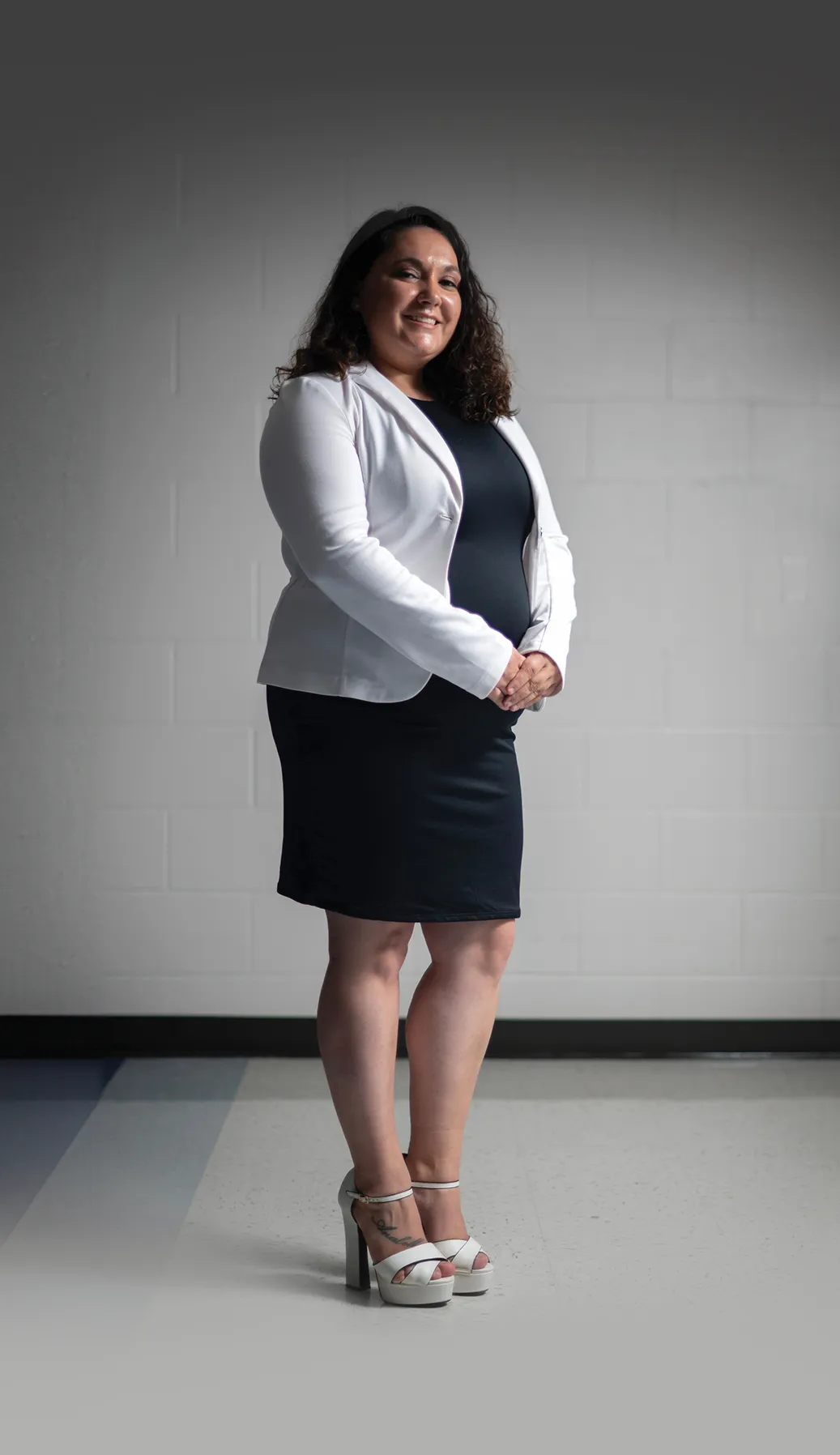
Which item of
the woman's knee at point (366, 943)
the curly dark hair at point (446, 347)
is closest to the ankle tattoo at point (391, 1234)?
the woman's knee at point (366, 943)

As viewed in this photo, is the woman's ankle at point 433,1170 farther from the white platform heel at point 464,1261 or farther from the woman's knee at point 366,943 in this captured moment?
the woman's knee at point 366,943

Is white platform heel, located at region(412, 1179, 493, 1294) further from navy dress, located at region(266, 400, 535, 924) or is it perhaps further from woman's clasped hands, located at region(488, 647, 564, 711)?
woman's clasped hands, located at region(488, 647, 564, 711)

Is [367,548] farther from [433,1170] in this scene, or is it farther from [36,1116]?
[36,1116]

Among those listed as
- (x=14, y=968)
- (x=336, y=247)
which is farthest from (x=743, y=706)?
(x=14, y=968)

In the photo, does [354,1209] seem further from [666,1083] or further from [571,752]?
[571,752]

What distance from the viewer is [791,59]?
10.6 ft

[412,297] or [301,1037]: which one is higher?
[412,297]

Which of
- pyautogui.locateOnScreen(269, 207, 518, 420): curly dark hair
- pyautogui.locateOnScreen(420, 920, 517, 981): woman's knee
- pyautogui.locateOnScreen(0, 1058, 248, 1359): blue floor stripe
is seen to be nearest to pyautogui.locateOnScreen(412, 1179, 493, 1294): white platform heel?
pyautogui.locateOnScreen(420, 920, 517, 981): woman's knee

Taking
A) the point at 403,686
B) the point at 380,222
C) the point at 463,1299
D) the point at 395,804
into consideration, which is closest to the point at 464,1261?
the point at 463,1299

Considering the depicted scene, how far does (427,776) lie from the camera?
192 cm

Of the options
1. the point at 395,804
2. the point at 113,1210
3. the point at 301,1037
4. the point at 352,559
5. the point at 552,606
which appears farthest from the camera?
the point at 301,1037

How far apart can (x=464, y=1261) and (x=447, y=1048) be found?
31 cm

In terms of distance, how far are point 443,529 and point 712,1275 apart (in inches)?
47.2

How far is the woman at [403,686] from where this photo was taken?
1.84 meters
